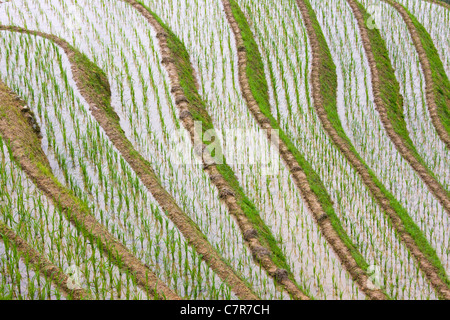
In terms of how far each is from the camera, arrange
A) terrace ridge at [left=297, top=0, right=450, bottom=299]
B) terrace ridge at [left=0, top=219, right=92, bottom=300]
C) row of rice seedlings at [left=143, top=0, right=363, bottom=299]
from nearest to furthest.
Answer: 1. terrace ridge at [left=0, top=219, right=92, bottom=300]
2. row of rice seedlings at [left=143, top=0, right=363, bottom=299]
3. terrace ridge at [left=297, top=0, right=450, bottom=299]

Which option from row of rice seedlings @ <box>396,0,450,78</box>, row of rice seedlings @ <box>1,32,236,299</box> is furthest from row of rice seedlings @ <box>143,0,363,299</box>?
row of rice seedlings @ <box>396,0,450,78</box>

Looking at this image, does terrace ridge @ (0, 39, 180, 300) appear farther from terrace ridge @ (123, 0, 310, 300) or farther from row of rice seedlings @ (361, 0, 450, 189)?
row of rice seedlings @ (361, 0, 450, 189)

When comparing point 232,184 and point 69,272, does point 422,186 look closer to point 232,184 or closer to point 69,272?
point 232,184

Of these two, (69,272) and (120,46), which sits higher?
(120,46)

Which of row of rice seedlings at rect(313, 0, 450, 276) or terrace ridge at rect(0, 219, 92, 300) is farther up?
row of rice seedlings at rect(313, 0, 450, 276)

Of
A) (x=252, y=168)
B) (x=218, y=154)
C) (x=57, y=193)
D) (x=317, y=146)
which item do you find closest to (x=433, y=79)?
(x=317, y=146)

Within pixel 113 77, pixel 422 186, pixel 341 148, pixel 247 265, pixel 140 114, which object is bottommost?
pixel 247 265
